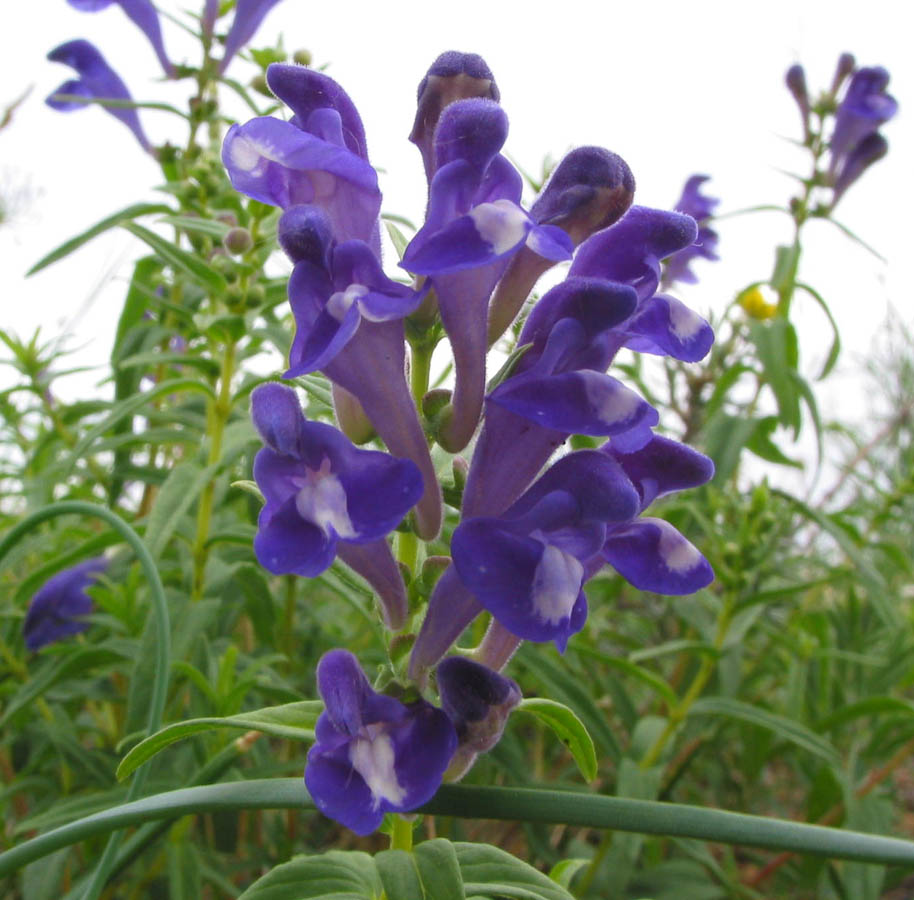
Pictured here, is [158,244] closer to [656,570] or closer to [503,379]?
[503,379]

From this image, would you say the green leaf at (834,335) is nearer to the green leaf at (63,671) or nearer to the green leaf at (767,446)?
the green leaf at (767,446)

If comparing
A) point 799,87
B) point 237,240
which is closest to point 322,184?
point 237,240

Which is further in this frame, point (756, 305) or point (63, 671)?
point (756, 305)

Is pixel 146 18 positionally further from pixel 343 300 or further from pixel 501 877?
pixel 501 877

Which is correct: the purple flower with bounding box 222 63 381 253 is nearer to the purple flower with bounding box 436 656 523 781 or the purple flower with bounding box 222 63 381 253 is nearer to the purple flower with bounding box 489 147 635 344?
the purple flower with bounding box 489 147 635 344

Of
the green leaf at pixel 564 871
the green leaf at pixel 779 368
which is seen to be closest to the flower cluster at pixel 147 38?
the green leaf at pixel 779 368

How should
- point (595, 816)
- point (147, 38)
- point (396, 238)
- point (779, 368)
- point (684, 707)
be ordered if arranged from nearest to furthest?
1. point (595, 816)
2. point (396, 238)
3. point (684, 707)
4. point (779, 368)
5. point (147, 38)

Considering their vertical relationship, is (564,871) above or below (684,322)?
below
